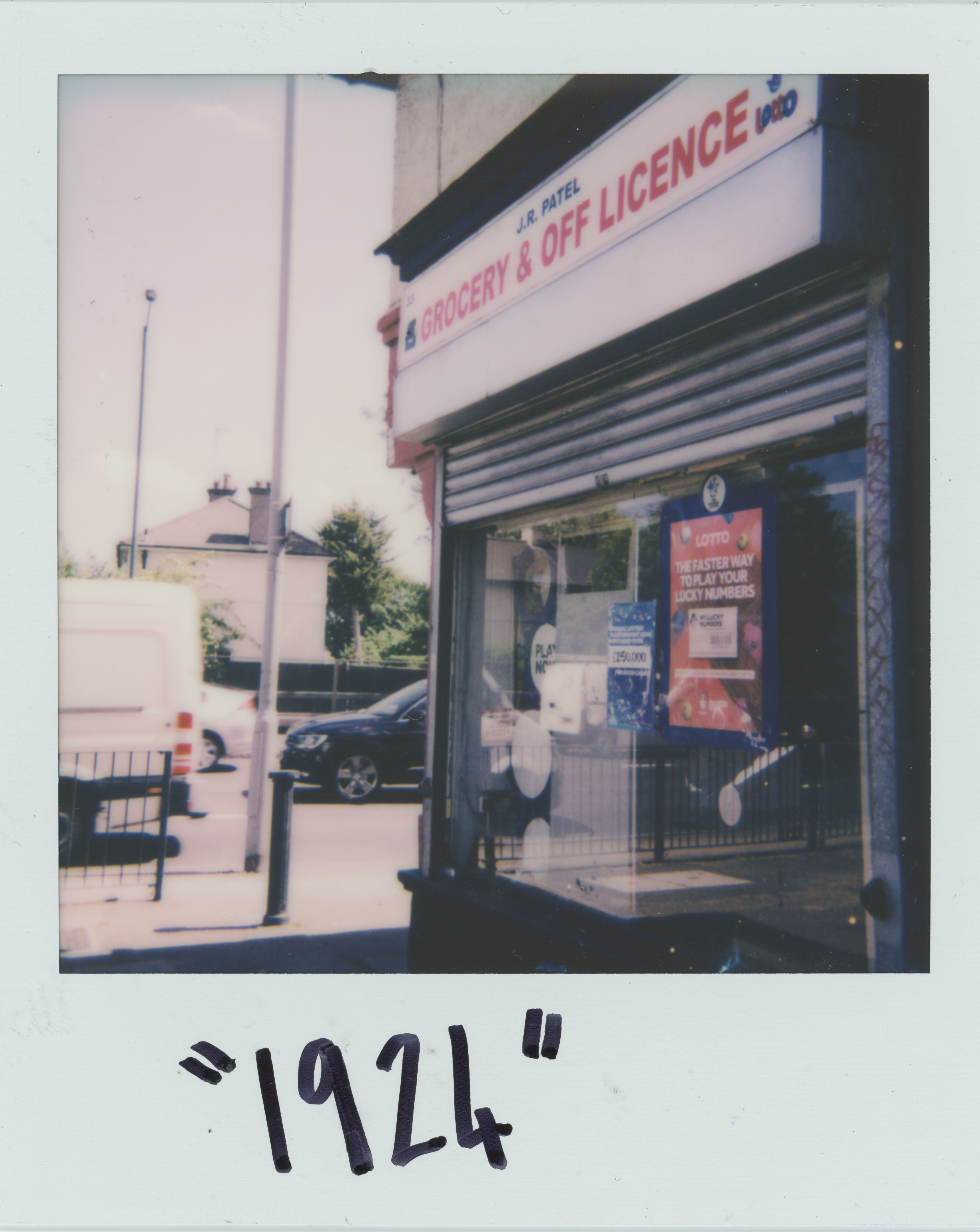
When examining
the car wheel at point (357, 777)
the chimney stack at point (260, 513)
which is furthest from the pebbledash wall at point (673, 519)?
the car wheel at point (357, 777)

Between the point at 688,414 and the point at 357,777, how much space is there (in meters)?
7.07

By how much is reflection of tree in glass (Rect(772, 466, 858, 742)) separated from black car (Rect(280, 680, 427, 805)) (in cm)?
654

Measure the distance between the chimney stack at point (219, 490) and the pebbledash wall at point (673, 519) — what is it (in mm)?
1135

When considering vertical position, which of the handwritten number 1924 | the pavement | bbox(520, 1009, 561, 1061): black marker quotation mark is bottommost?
the pavement

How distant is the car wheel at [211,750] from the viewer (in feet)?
30.5

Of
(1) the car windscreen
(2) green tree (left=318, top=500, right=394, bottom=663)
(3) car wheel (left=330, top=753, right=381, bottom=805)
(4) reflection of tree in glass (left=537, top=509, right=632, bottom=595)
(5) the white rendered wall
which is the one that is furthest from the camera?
(3) car wheel (left=330, top=753, right=381, bottom=805)

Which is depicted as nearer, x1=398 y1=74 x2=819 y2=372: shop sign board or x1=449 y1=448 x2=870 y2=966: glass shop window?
x1=398 y1=74 x2=819 y2=372: shop sign board

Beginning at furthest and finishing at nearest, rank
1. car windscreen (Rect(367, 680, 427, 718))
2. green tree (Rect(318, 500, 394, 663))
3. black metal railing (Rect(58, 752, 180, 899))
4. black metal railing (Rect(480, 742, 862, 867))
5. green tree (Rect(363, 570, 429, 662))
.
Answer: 1. car windscreen (Rect(367, 680, 427, 718))
2. black metal railing (Rect(58, 752, 180, 899))
3. green tree (Rect(318, 500, 394, 663))
4. green tree (Rect(363, 570, 429, 662))
5. black metal railing (Rect(480, 742, 862, 867))

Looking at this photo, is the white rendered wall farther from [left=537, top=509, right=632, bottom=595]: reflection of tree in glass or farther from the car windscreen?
[left=537, top=509, right=632, bottom=595]: reflection of tree in glass

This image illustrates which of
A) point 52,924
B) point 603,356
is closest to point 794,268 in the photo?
point 603,356

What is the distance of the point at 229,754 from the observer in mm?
9523

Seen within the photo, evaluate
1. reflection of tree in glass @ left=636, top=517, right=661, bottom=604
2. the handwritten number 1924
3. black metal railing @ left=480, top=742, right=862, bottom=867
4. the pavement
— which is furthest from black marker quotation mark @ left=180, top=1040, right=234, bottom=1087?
reflection of tree in glass @ left=636, top=517, right=661, bottom=604

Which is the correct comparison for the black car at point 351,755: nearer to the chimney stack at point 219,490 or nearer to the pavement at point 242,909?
the pavement at point 242,909

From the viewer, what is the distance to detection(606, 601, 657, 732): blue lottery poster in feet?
11.9
